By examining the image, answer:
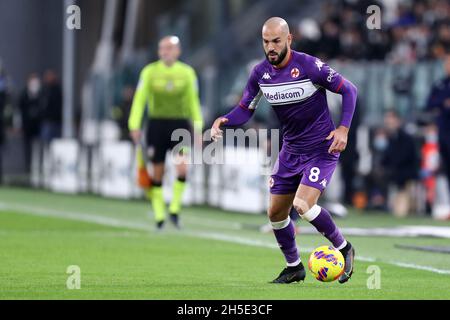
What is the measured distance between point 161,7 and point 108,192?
473 inches

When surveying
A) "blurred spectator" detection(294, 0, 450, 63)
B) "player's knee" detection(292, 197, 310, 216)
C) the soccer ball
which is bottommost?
the soccer ball

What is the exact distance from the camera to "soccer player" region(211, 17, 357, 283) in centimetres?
1135

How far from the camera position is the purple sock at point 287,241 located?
11609 mm

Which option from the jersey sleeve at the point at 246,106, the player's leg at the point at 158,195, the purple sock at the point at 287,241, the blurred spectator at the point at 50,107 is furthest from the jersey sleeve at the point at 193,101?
the blurred spectator at the point at 50,107

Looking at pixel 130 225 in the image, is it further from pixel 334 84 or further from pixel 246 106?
pixel 334 84

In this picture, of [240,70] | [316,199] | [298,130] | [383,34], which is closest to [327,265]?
[316,199]

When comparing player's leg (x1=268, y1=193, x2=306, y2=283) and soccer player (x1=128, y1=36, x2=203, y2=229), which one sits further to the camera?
soccer player (x1=128, y1=36, x2=203, y2=229)

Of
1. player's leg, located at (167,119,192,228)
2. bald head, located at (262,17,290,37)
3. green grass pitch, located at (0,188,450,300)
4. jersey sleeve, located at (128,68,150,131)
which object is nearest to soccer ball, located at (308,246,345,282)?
green grass pitch, located at (0,188,450,300)

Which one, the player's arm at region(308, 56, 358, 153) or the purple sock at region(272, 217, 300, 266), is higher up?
the player's arm at region(308, 56, 358, 153)

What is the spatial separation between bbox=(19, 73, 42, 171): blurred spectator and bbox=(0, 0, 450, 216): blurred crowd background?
0.09 ft

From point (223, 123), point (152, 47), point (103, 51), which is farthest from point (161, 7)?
point (223, 123)

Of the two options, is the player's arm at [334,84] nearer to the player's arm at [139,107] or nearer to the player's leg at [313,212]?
the player's leg at [313,212]

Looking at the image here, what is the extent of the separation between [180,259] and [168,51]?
4.65 meters
